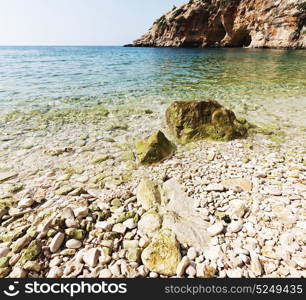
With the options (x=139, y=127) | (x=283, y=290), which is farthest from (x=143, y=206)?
(x=139, y=127)

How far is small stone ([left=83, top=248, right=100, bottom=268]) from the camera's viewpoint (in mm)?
2548

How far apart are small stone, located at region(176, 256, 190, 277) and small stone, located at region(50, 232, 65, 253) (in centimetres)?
180

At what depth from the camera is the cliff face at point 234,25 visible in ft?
164

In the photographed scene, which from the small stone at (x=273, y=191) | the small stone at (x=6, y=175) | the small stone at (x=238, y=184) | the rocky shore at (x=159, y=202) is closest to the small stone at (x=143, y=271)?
the rocky shore at (x=159, y=202)

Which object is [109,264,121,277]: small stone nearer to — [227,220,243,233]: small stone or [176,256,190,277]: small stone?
[176,256,190,277]: small stone

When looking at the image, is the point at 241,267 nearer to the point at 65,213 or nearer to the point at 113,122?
the point at 65,213

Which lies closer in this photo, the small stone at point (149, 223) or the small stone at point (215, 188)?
the small stone at point (149, 223)

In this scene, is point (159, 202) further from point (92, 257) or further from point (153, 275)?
point (92, 257)

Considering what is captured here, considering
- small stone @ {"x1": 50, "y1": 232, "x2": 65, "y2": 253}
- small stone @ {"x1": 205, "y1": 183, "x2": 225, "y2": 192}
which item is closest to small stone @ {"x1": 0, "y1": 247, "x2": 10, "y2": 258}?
small stone @ {"x1": 50, "y1": 232, "x2": 65, "y2": 253}

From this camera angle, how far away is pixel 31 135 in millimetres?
6855

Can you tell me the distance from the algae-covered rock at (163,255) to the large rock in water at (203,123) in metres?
3.88

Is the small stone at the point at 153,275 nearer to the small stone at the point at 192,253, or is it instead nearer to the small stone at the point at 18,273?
the small stone at the point at 192,253

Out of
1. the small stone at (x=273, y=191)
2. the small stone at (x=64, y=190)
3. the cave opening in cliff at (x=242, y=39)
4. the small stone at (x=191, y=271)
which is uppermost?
the cave opening in cliff at (x=242, y=39)

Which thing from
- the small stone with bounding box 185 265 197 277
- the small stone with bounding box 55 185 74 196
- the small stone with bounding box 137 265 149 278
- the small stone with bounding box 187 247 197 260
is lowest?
the small stone with bounding box 55 185 74 196
